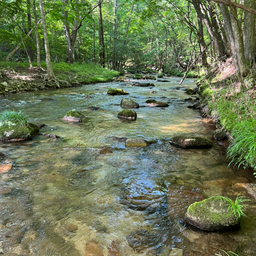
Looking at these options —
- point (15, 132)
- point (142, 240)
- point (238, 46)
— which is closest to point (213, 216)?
point (142, 240)

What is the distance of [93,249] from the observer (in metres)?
1.98

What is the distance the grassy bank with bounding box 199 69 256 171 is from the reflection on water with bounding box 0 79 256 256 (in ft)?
1.15

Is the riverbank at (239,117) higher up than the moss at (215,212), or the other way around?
the riverbank at (239,117)

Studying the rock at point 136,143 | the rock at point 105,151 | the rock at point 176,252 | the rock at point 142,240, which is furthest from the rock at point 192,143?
the rock at point 176,252

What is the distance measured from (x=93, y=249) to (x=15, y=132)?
149 inches

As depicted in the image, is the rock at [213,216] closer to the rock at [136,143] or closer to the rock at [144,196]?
the rock at [144,196]

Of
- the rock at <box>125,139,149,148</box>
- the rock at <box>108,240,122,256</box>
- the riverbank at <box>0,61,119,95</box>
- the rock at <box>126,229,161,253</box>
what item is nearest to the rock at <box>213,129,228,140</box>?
the rock at <box>125,139,149,148</box>

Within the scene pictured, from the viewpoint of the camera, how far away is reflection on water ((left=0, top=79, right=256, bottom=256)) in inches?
80.1

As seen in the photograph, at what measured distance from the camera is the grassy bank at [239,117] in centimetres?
332

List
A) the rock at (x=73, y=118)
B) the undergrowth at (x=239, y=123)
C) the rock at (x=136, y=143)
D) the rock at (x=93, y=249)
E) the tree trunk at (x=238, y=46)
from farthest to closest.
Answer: the rock at (x=73, y=118)
the tree trunk at (x=238, y=46)
the rock at (x=136, y=143)
the undergrowth at (x=239, y=123)
the rock at (x=93, y=249)

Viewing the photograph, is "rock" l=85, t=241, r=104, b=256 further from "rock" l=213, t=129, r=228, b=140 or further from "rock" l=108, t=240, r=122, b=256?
"rock" l=213, t=129, r=228, b=140

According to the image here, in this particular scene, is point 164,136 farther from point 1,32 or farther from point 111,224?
point 1,32

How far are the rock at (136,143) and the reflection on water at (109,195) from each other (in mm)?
130

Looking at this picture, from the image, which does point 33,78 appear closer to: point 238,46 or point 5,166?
point 5,166
